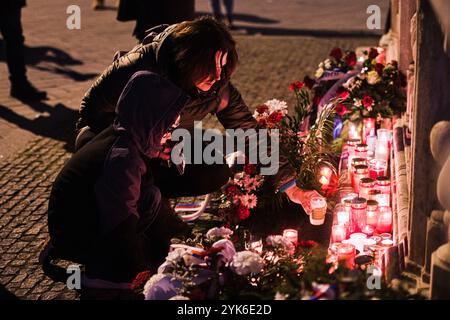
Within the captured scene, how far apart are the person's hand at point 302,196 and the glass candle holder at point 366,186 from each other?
30 centimetres

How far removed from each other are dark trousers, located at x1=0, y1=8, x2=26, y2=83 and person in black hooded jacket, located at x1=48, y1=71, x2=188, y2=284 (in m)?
4.39

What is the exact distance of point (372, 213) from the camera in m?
4.96

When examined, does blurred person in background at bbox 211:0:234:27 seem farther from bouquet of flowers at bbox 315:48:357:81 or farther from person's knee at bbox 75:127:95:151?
person's knee at bbox 75:127:95:151

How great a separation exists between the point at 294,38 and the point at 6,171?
21.5 feet

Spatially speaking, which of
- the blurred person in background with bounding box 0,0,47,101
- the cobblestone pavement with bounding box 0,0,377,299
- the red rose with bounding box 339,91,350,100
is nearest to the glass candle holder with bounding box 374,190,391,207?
the red rose with bounding box 339,91,350,100

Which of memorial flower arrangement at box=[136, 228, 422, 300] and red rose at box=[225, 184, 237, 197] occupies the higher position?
memorial flower arrangement at box=[136, 228, 422, 300]

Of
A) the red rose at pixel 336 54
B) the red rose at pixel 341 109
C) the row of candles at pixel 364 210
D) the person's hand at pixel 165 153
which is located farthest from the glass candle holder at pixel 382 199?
the red rose at pixel 336 54

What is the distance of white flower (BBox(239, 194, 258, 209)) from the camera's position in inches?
205

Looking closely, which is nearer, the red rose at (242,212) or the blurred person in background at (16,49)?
the red rose at (242,212)

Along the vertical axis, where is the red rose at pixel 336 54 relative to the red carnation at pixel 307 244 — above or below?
above

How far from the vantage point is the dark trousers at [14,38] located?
810 cm

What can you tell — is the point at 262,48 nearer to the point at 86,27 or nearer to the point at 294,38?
the point at 294,38

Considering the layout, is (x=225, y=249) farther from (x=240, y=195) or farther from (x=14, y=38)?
(x=14, y=38)

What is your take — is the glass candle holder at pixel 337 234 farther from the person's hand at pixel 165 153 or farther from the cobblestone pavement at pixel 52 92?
the cobblestone pavement at pixel 52 92
